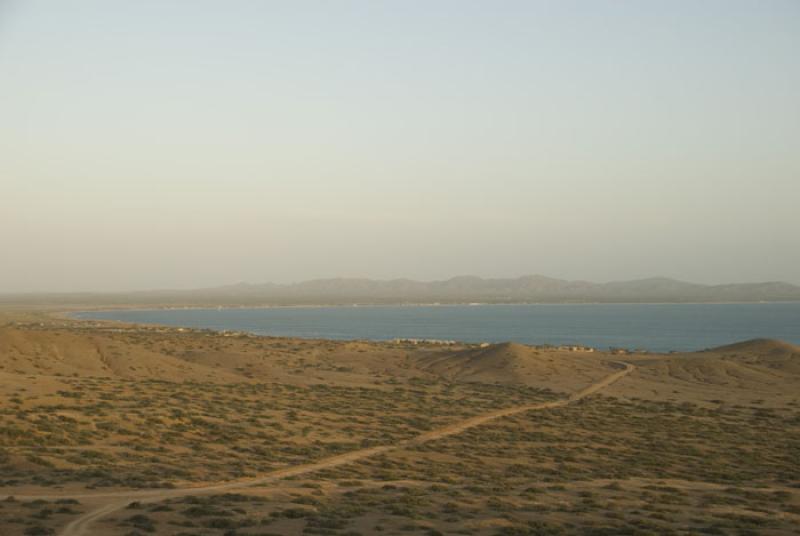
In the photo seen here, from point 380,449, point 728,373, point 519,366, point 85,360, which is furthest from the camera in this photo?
point 519,366

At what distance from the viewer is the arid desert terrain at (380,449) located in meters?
21.6

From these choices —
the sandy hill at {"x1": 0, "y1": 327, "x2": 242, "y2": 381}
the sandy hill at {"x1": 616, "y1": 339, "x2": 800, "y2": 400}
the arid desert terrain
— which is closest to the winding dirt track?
the arid desert terrain

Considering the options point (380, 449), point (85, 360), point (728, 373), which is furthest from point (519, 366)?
point (380, 449)

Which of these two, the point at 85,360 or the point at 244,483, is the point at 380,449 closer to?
the point at 244,483

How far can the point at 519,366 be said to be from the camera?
232 feet

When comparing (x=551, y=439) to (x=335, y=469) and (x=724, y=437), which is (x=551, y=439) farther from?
(x=335, y=469)

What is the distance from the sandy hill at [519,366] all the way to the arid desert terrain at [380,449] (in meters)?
0.75

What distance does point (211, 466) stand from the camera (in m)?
29.0

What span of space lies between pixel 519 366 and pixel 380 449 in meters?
38.3

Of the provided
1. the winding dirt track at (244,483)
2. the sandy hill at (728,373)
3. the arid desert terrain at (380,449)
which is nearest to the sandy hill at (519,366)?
the arid desert terrain at (380,449)

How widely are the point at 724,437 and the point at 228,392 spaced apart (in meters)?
29.1

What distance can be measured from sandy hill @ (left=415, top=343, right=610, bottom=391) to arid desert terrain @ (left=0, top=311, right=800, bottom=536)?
75 cm

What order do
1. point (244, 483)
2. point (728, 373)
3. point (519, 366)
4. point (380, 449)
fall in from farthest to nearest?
point (519, 366) → point (728, 373) → point (380, 449) → point (244, 483)

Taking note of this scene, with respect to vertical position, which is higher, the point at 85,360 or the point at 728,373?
the point at 85,360
